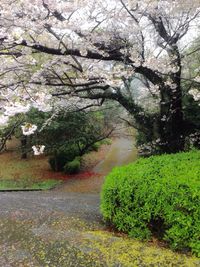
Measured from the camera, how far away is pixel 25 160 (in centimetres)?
2008

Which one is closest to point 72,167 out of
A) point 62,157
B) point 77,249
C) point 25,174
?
point 62,157

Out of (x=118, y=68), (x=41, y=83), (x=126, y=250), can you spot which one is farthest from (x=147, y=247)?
(x=41, y=83)

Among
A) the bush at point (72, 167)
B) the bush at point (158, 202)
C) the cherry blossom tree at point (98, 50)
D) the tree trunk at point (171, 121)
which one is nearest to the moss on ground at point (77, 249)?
the bush at point (158, 202)

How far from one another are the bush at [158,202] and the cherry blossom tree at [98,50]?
6.97 ft

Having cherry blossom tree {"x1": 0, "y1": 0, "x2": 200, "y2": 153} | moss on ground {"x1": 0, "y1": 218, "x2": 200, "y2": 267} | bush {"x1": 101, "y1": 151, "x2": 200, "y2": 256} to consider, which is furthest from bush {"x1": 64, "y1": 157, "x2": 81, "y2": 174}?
bush {"x1": 101, "y1": 151, "x2": 200, "y2": 256}

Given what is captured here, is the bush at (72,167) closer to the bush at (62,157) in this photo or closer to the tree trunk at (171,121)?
the bush at (62,157)

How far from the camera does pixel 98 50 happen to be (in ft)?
25.4

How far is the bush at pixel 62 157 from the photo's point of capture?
1708 centimetres

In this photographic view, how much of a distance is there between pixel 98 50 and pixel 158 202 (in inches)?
178

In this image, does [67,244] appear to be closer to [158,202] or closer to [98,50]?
[158,202]

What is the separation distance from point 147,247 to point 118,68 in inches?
178

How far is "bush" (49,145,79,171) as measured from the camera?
672 inches

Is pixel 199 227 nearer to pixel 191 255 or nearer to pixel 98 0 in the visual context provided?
pixel 191 255

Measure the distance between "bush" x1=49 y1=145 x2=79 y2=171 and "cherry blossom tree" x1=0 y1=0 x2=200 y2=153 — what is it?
7056 mm
